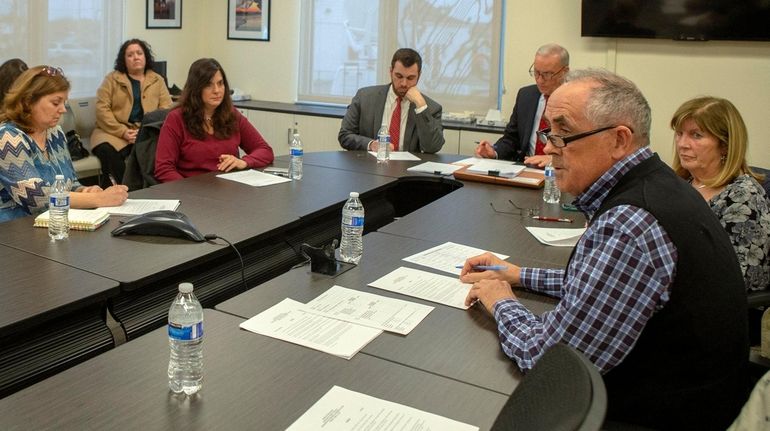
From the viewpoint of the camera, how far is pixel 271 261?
264 cm

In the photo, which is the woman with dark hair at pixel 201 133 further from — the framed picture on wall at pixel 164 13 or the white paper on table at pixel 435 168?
the framed picture on wall at pixel 164 13

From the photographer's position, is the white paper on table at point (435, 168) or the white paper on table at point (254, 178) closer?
the white paper on table at point (254, 178)

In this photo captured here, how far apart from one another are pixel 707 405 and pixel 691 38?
12.8ft

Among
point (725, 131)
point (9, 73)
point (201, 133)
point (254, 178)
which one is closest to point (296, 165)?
point (254, 178)

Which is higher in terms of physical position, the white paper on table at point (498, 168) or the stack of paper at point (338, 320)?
the white paper on table at point (498, 168)

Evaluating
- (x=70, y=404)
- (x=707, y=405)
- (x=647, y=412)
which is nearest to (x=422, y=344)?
(x=647, y=412)

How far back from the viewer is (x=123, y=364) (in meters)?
1.44

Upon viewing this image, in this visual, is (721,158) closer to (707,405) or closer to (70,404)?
(707,405)

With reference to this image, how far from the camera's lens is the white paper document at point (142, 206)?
103 inches

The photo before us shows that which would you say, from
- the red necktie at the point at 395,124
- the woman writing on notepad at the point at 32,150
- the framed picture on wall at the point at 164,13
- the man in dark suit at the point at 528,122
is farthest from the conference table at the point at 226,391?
the framed picture on wall at the point at 164,13

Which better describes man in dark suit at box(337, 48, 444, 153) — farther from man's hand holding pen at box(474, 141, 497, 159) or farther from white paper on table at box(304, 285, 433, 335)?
white paper on table at box(304, 285, 433, 335)

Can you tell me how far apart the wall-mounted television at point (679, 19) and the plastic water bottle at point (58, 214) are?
3.87 metres

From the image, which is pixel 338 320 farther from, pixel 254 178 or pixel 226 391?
pixel 254 178

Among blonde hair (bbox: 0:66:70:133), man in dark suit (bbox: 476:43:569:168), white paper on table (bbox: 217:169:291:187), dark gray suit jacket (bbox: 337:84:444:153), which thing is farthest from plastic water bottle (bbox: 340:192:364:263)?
dark gray suit jacket (bbox: 337:84:444:153)
